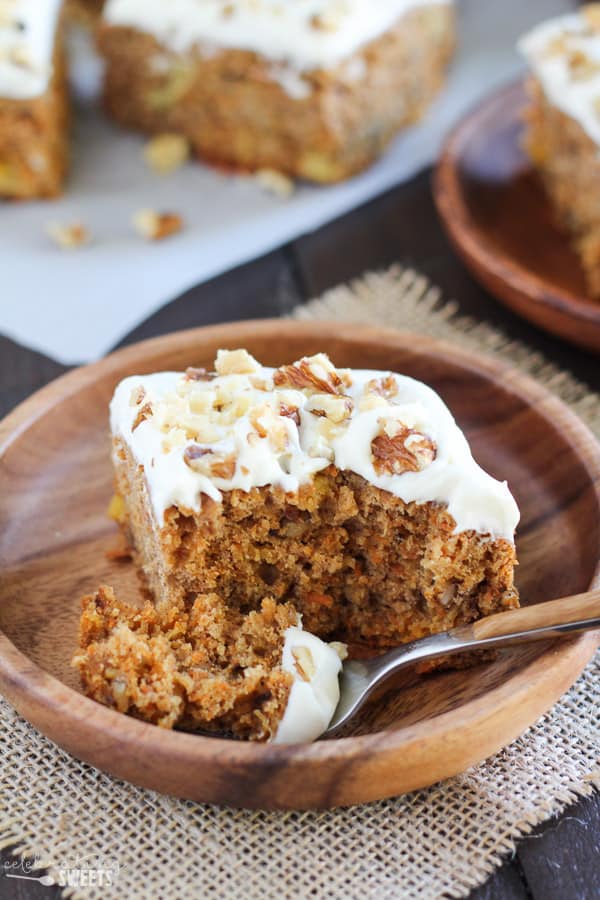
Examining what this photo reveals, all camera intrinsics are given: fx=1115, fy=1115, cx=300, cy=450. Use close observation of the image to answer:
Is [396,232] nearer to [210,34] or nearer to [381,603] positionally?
[210,34]

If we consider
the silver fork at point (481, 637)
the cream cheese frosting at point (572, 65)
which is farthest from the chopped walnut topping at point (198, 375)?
the cream cheese frosting at point (572, 65)

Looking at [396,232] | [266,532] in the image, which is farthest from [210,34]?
[266,532]

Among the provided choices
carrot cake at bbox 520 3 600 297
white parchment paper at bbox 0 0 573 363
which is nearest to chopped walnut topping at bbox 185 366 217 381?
white parchment paper at bbox 0 0 573 363

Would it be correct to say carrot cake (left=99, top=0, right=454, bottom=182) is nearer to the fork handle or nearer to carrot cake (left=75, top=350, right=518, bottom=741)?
carrot cake (left=75, top=350, right=518, bottom=741)

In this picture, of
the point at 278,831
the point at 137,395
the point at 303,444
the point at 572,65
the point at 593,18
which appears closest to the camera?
the point at 278,831

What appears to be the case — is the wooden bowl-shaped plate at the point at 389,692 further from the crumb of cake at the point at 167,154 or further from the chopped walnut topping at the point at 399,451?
the crumb of cake at the point at 167,154

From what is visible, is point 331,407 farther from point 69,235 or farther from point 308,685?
point 69,235

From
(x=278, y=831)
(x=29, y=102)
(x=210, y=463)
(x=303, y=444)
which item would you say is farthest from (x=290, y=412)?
(x=29, y=102)

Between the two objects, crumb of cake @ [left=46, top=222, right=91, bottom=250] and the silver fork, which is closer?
the silver fork
